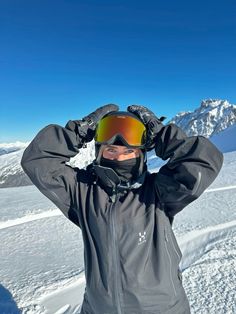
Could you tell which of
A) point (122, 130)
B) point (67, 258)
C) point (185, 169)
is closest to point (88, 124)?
point (122, 130)

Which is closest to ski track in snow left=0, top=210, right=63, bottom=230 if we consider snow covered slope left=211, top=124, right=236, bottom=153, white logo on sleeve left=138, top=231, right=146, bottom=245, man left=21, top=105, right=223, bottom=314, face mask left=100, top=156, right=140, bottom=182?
man left=21, top=105, right=223, bottom=314

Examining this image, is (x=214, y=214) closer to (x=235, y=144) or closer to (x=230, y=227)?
(x=230, y=227)

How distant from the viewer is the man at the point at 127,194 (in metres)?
1.66

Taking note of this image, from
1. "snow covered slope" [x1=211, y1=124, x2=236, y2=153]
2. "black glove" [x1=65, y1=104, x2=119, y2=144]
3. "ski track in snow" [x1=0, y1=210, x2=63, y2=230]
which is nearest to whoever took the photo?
"black glove" [x1=65, y1=104, x2=119, y2=144]

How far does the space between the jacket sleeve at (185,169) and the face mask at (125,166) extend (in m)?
0.17

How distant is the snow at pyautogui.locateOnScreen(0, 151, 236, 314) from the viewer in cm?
284

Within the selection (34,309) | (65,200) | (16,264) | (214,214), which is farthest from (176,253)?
(214,214)

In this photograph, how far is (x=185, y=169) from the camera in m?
1.58

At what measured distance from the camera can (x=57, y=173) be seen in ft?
6.01

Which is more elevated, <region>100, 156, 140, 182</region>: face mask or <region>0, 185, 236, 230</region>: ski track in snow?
<region>100, 156, 140, 182</region>: face mask

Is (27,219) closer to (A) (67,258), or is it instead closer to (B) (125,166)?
(A) (67,258)

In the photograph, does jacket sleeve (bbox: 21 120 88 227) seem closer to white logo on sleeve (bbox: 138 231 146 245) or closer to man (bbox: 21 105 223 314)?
man (bbox: 21 105 223 314)

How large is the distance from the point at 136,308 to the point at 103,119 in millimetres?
1011

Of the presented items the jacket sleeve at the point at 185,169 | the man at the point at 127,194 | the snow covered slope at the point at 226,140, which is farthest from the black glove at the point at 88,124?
the snow covered slope at the point at 226,140
